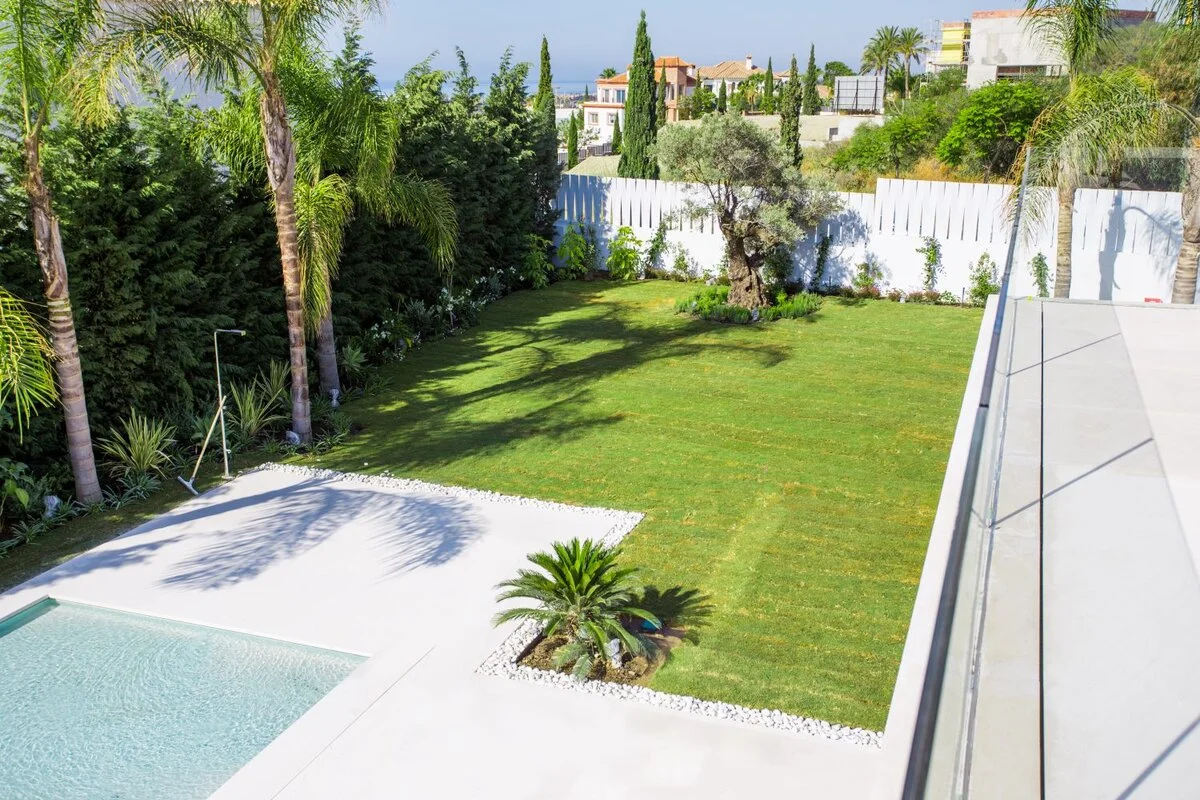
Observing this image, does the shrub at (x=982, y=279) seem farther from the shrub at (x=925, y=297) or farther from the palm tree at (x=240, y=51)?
the palm tree at (x=240, y=51)

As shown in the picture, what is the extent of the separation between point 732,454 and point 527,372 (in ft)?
12.1

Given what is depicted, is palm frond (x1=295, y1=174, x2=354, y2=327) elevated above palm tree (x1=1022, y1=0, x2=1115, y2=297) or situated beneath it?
situated beneath

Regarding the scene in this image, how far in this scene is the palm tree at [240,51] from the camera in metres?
7.90

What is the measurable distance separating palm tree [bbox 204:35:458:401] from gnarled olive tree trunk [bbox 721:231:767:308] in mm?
5137

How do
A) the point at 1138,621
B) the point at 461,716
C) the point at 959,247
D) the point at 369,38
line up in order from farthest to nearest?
the point at 959,247 → the point at 369,38 → the point at 461,716 → the point at 1138,621

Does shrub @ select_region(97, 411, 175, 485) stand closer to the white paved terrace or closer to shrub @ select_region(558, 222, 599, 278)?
the white paved terrace

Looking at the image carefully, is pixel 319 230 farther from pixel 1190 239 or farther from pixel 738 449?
pixel 1190 239

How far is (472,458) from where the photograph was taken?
955 cm

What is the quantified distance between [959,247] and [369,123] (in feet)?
32.0

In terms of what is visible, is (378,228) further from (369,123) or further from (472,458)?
(472,458)

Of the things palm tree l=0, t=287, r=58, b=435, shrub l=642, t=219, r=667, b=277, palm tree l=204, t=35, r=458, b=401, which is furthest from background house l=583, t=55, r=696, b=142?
palm tree l=0, t=287, r=58, b=435

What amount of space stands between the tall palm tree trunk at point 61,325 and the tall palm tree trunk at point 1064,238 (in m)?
11.9

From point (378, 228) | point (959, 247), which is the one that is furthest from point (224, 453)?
point (959, 247)

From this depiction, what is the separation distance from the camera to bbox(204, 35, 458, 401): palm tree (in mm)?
9914
